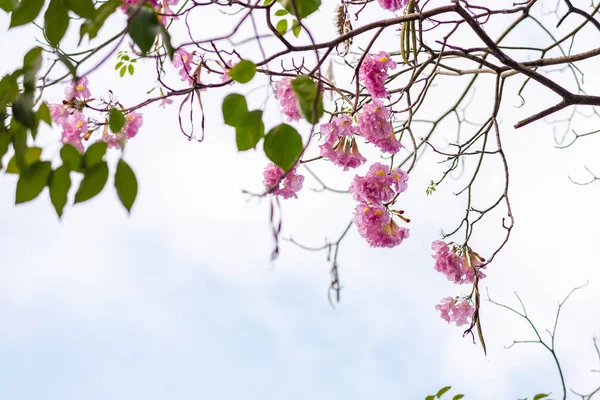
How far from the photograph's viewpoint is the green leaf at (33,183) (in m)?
0.72

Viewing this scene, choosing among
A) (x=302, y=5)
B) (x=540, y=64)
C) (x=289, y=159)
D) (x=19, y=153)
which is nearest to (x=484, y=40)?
(x=540, y=64)

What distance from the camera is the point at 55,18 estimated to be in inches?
29.5

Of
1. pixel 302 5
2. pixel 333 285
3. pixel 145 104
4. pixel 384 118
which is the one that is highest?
pixel 145 104

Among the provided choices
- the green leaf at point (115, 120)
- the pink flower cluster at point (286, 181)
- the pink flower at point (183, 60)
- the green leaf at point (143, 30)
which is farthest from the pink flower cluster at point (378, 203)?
the green leaf at point (143, 30)

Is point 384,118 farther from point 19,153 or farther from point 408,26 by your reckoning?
point 19,153

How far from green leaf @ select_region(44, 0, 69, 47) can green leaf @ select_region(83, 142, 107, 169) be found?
13 cm

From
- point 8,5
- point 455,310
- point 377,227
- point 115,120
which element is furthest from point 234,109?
point 455,310

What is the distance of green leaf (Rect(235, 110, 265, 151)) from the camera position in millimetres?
849

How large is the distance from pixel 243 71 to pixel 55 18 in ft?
0.87

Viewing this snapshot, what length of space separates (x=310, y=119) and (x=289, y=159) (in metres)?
0.07

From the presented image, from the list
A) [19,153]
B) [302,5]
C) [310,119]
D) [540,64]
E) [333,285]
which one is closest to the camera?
[19,153]

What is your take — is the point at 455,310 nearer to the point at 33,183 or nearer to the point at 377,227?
the point at 377,227

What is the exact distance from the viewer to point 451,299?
166 cm

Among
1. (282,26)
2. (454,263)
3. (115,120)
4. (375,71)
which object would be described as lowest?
(115,120)
